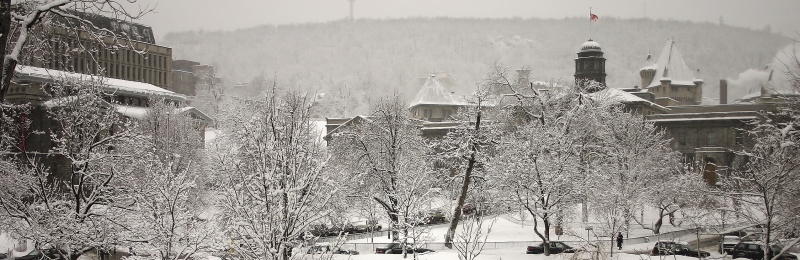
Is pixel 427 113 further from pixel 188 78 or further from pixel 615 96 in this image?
pixel 188 78

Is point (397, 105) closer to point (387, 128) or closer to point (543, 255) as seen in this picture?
point (387, 128)

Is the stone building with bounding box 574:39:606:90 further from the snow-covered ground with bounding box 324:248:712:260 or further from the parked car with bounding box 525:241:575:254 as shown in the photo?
the snow-covered ground with bounding box 324:248:712:260

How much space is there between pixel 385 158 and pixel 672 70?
254 ft

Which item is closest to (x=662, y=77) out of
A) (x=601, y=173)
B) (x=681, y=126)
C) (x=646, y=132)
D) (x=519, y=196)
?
(x=681, y=126)

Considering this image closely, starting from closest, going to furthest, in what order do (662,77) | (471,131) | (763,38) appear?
(471,131), (662,77), (763,38)

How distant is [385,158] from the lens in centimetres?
3688

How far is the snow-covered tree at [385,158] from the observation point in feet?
113

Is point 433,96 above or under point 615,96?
above

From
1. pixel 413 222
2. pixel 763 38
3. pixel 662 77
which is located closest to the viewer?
pixel 413 222

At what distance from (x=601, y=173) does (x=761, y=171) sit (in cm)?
1571

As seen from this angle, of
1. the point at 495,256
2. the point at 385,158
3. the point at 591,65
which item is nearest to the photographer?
the point at 495,256

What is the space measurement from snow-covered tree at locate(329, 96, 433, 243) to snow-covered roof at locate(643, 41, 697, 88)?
233 feet

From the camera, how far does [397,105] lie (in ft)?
135

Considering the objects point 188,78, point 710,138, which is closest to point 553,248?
point 710,138
